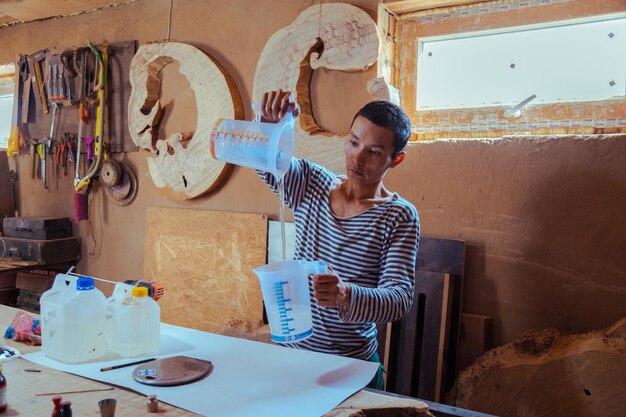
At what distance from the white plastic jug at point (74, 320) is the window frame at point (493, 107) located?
168 centimetres

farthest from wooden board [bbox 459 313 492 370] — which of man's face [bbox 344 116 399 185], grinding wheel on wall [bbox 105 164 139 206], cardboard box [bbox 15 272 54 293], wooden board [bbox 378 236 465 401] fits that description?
cardboard box [bbox 15 272 54 293]

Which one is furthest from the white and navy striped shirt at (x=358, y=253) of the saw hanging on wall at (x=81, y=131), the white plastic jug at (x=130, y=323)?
the saw hanging on wall at (x=81, y=131)

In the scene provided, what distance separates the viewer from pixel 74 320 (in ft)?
4.50

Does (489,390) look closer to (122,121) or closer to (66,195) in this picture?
(122,121)

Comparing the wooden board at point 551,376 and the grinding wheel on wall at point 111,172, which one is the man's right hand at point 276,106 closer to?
the wooden board at point 551,376

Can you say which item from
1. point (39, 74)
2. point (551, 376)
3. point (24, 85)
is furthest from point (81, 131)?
point (551, 376)

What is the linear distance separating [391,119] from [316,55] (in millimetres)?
1137

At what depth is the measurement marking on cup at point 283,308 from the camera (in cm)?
133

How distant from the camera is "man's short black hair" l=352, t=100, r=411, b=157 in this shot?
1.61 meters

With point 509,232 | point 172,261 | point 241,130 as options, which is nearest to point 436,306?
point 509,232

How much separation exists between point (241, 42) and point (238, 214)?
98 cm

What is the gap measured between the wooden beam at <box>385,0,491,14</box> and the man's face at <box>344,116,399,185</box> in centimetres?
106

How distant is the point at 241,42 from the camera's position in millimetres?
2986

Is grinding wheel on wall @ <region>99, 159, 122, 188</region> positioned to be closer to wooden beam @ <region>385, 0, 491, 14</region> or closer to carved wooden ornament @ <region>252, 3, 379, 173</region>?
carved wooden ornament @ <region>252, 3, 379, 173</region>
